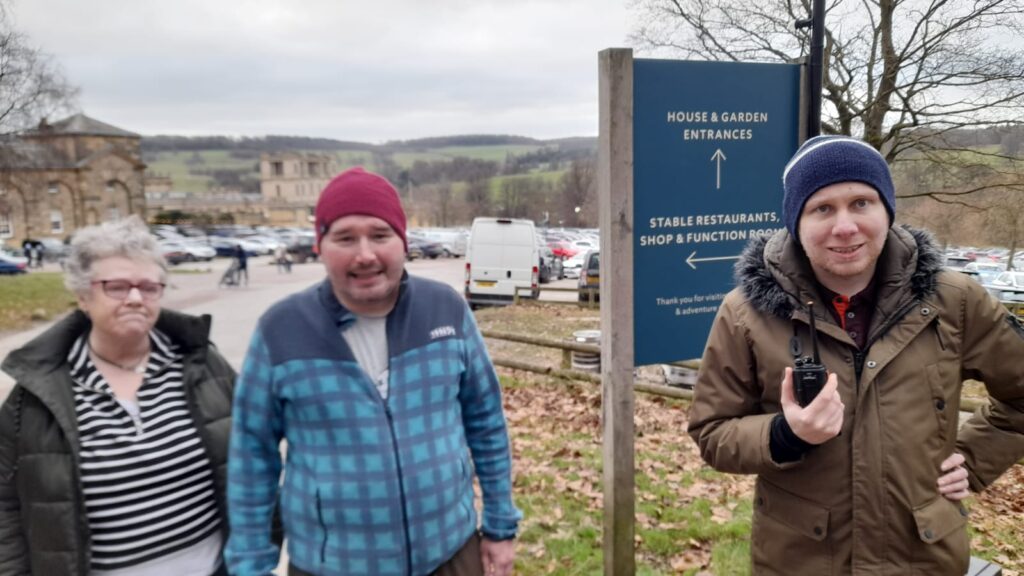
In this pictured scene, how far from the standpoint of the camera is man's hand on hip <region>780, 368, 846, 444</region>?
175 centimetres

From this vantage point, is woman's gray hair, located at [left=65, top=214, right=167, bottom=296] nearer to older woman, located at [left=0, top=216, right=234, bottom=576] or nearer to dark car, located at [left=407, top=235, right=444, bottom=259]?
older woman, located at [left=0, top=216, right=234, bottom=576]

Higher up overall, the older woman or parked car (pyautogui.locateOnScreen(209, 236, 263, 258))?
the older woman

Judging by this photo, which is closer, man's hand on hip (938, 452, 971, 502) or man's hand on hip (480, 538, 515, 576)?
man's hand on hip (938, 452, 971, 502)

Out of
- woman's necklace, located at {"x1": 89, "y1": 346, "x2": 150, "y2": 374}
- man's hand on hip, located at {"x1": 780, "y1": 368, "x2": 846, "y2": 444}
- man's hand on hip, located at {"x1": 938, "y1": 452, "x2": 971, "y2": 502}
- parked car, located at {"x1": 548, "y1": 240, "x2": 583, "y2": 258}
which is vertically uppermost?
woman's necklace, located at {"x1": 89, "y1": 346, "x2": 150, "y2": 374}

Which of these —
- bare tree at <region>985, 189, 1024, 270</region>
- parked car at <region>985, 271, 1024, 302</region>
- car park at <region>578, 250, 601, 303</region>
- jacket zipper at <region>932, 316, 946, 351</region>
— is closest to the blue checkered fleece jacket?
jacket zipper at <region>932, 316, 946, 351</region>

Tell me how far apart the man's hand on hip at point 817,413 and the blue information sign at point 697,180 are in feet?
5.08

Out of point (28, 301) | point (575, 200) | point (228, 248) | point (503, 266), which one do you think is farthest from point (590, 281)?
point (575, 200)

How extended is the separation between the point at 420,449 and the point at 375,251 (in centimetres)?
59

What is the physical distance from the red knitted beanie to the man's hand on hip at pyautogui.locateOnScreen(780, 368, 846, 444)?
1.21m

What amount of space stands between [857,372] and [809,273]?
311mm

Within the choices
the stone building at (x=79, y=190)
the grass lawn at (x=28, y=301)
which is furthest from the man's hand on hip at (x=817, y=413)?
the stone building at (x=79, y=190)

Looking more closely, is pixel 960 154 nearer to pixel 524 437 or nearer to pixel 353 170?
pixel 524 437

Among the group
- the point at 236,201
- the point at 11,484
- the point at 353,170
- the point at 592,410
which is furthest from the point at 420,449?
the point at 236,201

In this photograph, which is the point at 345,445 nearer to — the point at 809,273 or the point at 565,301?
the point at 809,273
